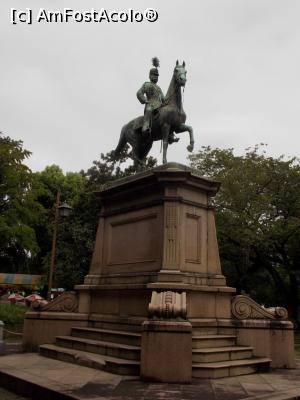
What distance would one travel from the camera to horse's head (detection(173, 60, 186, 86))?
1162cm

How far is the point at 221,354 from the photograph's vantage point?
938 centimetres

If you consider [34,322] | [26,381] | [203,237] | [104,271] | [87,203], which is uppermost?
[87,203]

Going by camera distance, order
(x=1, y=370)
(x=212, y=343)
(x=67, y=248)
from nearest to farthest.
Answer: (x=1, y=370)
(x=212, y=343)
(x=67, y=248)

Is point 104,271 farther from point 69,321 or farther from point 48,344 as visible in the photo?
point 48,344

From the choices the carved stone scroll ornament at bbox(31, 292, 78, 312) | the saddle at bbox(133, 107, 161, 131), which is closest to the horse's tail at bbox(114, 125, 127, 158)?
the saddle at bbox(133, 107, 161, 131)

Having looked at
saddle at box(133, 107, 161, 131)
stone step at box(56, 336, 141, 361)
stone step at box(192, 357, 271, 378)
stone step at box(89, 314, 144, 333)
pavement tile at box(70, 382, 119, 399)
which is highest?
saddle at box(133, 107, 161, 131)

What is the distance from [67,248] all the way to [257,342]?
18.1 m

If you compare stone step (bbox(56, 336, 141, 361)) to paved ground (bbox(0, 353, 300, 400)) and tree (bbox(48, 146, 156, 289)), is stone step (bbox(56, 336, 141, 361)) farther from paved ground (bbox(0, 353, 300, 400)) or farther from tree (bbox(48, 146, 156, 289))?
tree (bbox(48, 146, 156, 289))

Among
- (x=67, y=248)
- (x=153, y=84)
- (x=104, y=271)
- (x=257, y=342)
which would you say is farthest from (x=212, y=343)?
(x=67, y=248)

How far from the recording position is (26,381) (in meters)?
7.72

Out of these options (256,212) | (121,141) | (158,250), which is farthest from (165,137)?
(256,212)

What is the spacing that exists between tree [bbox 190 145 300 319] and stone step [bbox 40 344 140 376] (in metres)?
19.0

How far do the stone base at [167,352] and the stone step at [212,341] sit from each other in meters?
1.28

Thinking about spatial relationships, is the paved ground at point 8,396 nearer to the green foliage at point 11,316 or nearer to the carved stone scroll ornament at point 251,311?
the carved stone scroll ornament at point 251,311
